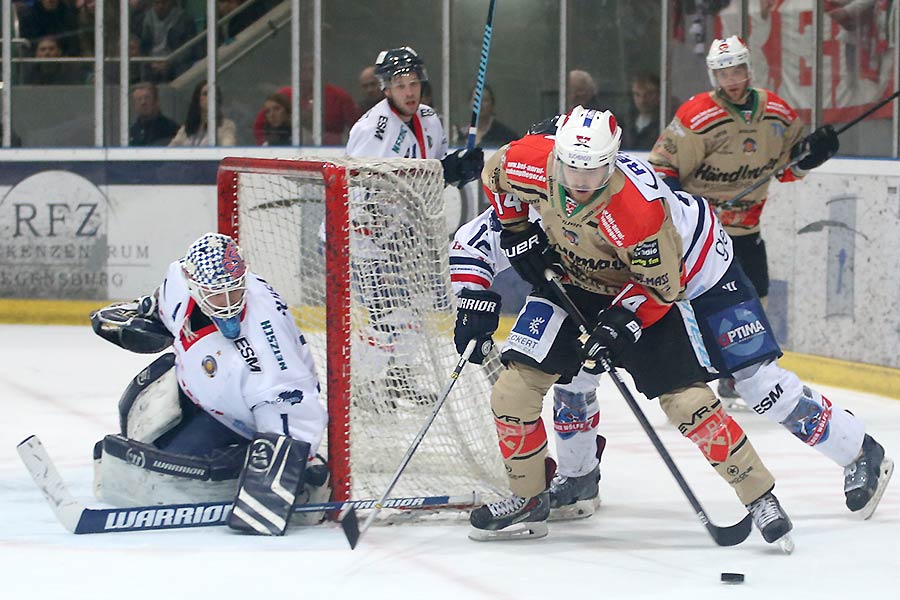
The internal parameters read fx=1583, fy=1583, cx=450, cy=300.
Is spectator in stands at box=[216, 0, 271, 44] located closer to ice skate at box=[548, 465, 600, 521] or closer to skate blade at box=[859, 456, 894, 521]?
ice skate at box=[548, 465, 600, 521]

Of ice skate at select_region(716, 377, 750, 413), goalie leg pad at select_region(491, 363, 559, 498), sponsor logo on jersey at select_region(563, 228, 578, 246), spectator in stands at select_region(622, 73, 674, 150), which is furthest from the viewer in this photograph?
spectator in stands at select_region(622, 73, 674, 150)

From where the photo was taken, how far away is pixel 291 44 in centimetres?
748

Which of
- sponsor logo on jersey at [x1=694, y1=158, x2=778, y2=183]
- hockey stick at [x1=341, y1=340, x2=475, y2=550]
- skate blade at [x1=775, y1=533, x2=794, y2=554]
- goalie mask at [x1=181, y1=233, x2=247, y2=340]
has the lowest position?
skate blade at [x1=775, y1=533, x2=794, y2=554]

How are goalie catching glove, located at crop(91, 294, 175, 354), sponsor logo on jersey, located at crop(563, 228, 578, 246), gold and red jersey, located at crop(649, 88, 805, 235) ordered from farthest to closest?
gold and red jersey, located at crop(649, 88, 805, 235)
goalie catching glove, located at crop(91, 294, 175, 354)
sponsor logo on jersey, located at crop(563, 228, 578, 246)

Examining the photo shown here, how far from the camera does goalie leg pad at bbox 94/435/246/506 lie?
3.74 meters

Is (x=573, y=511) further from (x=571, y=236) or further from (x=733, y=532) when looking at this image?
(x=571, y=236)

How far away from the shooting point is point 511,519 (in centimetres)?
364

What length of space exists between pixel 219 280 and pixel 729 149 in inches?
84.1

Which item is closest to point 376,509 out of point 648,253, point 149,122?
point 648,253

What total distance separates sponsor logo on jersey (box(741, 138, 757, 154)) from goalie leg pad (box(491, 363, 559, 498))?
1835mm

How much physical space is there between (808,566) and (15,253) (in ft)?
16.2

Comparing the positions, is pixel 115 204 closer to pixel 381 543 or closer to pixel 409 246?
pixel 409 246

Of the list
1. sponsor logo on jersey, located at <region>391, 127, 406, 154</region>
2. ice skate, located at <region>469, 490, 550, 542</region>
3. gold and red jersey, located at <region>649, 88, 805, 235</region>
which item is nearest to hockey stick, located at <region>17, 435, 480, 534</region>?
ice skate, located at <region>469, 490, 550, 542</region>

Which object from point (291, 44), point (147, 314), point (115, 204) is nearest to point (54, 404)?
point (147, 314)
